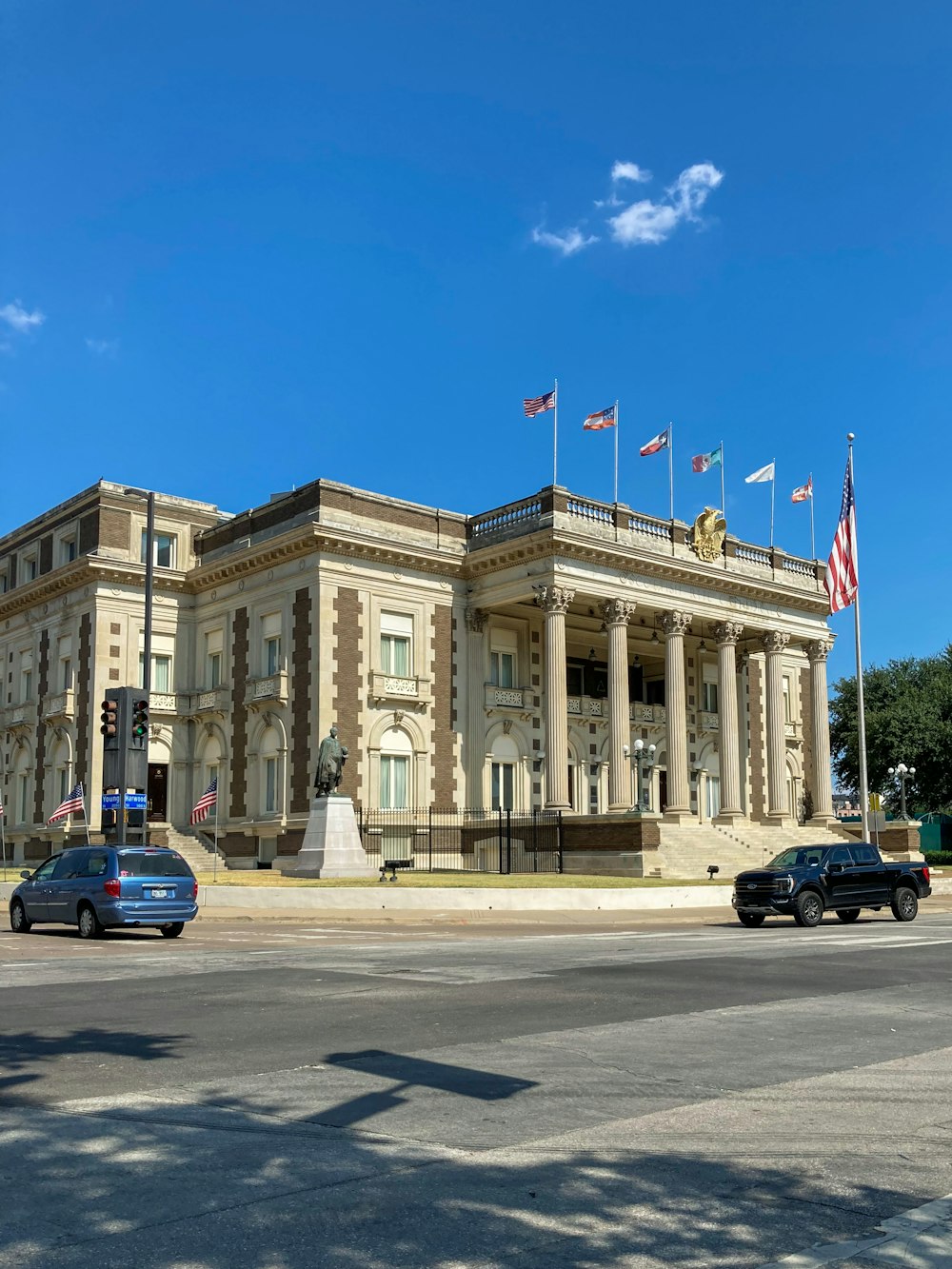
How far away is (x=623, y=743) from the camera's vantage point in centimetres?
5150

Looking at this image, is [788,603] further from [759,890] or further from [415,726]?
[759,890]

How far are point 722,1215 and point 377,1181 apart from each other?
1.66 meters

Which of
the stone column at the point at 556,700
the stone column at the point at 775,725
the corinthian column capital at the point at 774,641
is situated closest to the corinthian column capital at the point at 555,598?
the stone column at the point at 556,700

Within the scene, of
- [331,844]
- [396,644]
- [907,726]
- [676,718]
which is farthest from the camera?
[907,726]

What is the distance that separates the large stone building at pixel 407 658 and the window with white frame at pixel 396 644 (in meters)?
0.09

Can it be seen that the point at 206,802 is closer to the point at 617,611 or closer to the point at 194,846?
the point at 194,846

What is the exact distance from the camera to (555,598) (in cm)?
5088

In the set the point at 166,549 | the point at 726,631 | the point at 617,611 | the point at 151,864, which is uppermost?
the point at 166,549

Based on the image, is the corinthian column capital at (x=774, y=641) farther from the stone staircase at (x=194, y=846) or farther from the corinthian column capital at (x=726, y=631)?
the stone staircase at (x=194, y=846)

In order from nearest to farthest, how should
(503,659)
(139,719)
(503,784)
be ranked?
(139,719)
(503,784)
(503,659)

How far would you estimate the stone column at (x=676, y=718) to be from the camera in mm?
53562

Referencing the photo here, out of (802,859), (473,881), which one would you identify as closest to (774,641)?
(473,881)

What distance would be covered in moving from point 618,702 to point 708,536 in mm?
9616

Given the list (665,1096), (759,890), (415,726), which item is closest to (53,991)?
(665,1096)
